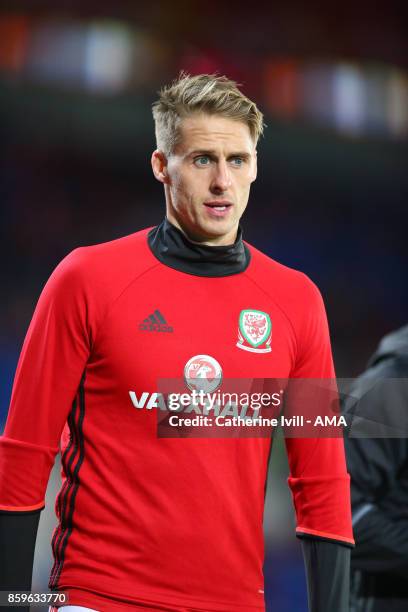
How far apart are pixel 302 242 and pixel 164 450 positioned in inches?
212

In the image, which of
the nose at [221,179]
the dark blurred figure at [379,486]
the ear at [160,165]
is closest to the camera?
the nose at [221,179]

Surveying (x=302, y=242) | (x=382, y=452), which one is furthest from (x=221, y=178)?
(x=302, y=242)

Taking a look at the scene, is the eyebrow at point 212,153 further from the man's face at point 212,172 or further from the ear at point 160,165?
the ear at point 160,165

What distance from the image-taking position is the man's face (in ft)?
6.84

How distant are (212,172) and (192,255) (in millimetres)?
196

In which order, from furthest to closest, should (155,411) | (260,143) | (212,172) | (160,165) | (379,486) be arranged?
(260,143) < (379,486) < (160,165) < (212,172) < (155,411)

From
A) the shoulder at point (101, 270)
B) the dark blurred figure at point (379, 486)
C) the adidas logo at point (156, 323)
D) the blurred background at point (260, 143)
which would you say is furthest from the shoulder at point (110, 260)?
the blurred background at point (260, 143)

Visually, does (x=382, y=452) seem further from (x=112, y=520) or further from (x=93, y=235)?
(x=93, y=235)

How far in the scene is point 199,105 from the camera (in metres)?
2.12

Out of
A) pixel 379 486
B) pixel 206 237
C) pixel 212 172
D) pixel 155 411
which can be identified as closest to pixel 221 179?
pixel 212 172

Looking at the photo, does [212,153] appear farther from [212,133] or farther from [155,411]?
[155,411]

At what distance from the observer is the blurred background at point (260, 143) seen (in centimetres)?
643

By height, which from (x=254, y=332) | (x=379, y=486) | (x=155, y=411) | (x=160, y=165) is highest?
(x=160, y=165)

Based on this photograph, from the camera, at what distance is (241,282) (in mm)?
2201
